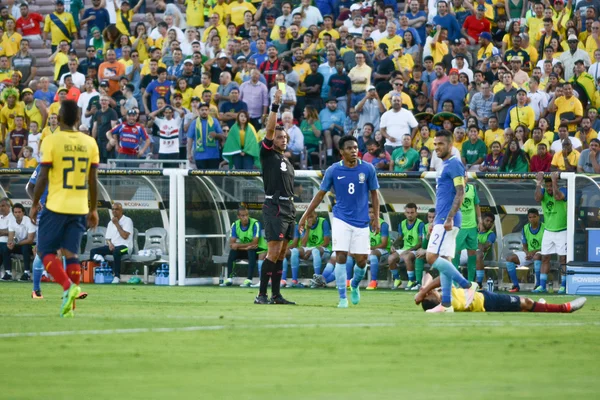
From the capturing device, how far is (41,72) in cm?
3231

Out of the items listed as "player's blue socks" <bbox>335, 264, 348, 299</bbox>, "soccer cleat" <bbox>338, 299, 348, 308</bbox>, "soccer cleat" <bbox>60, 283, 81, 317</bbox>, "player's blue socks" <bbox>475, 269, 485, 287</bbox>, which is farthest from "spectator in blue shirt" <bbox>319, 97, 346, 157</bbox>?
"soccer cleat" <bbox>60, 283, 81, 317</bbox>

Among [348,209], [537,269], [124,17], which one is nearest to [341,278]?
[348,209]

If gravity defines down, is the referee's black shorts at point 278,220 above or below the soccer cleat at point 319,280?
above

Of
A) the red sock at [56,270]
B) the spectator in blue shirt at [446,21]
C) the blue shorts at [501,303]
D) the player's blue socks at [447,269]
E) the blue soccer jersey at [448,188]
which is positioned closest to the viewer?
the red sock at [56,270]

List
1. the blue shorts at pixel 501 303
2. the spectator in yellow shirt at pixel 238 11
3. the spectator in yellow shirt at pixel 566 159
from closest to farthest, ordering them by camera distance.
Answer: the blue shorts at pixel 501 303, the spectator in yellow shirt at pixel 566 159, the spectator in yellow shirt at pixel 238 11

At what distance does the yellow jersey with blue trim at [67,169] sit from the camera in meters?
11.6

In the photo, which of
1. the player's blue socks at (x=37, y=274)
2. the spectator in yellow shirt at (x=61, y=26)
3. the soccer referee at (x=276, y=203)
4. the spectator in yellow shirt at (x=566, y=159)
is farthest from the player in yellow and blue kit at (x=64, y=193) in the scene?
the spectator in yellow shirt at (x=61, y=26)

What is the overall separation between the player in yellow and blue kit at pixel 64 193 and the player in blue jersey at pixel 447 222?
12.8 ft

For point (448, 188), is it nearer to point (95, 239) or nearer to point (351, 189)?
point (351, 189)

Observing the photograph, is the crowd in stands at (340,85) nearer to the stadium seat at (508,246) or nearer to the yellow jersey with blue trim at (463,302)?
the stadium seat at (508,246)

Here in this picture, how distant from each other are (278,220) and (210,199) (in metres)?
8.99

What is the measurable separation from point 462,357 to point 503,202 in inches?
554

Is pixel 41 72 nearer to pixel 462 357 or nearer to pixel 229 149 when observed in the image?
pixel 229 149

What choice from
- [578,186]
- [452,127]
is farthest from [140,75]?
[578,186]
